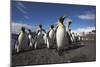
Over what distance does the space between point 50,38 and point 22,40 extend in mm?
412

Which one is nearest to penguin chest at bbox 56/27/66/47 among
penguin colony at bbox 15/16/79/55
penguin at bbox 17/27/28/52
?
penguin colony at bbox 15/16/79/55

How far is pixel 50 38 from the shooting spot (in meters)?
3.04

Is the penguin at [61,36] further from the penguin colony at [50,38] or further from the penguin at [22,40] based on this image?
the penguin at [22,40]

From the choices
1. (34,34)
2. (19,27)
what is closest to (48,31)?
(34,34)

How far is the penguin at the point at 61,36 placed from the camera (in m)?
3.08

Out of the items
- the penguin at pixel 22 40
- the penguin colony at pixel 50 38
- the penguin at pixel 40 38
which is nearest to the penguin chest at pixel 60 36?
the penguin colony at pixel 50 38

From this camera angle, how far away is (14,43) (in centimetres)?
283

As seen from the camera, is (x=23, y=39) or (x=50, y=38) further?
(x=50, y=38)

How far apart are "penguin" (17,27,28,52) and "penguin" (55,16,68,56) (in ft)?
1.52

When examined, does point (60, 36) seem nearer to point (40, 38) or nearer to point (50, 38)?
point (50, 38)

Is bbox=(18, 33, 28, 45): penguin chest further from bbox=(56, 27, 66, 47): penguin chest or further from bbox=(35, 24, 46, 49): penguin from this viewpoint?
bbox=(56, 27, 66, 47): penguin chest

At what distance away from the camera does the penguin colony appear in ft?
9.50

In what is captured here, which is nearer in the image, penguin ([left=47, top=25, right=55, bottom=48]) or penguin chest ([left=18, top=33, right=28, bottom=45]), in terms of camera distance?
penguin chest ([left=18, top=33, right=28, bottom=45])

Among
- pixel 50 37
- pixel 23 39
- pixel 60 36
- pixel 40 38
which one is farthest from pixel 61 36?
pixel 23 39
